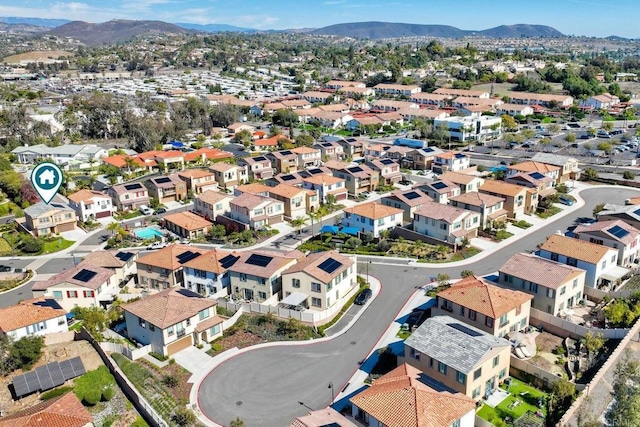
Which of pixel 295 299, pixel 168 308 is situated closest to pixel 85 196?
pixel 168 308

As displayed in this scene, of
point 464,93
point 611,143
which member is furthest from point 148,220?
point 464,93

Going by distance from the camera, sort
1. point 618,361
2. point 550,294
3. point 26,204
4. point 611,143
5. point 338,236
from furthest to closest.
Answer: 1. point 611,143
2. point 26,204
3. point 338,236
4. point 550,294
5. point 618,361

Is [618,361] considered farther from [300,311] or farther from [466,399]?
[300,311]

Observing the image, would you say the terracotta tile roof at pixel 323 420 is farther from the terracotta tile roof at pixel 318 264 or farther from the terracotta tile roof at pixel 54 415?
the terracotta tile roof at pixel 318 264

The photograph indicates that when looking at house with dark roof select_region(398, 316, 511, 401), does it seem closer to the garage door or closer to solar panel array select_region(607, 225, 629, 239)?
the garage door

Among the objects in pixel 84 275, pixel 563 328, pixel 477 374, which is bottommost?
pixel 563 328

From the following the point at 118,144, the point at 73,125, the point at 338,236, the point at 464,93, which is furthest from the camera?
the point at 464,93

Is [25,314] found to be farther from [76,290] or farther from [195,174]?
[195,174]

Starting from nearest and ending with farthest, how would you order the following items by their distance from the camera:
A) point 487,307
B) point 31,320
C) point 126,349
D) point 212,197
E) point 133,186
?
point 487,307 < point 126,349 < point 31,320 < point 212,197 < point 133,186
